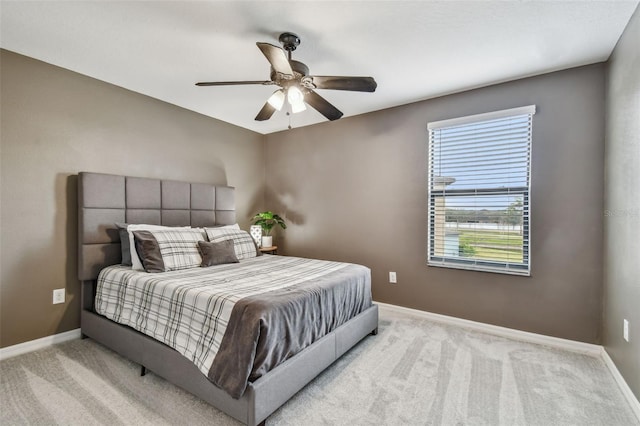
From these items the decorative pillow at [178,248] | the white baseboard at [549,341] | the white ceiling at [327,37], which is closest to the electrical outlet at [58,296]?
the decorative pillow at [178,248]

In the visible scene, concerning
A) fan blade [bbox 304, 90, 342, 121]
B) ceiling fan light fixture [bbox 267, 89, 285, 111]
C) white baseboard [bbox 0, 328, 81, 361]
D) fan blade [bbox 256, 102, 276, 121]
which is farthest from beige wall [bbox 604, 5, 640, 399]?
white baseboard [bbox 0, 328, 81, 361]

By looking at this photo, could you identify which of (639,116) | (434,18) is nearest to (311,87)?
(434,18)

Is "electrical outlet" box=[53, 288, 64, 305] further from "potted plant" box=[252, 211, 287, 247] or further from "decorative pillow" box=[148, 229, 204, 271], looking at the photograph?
"potted plant" box=[252, 211, 287, 247]

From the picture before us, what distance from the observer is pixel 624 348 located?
2.01 meters

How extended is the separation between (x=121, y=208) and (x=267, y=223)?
1.96 meters

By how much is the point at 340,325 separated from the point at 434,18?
236 centimetres

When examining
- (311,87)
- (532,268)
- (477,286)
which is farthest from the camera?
(477,286)

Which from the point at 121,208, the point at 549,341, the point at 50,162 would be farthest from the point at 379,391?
the point at 50,162

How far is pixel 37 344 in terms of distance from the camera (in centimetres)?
255

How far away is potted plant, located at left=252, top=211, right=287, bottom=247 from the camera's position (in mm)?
4336

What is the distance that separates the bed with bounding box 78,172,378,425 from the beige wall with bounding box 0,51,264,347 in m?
0.18

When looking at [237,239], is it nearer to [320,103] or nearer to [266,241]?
[266,241]

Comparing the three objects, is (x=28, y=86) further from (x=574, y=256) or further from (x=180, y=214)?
(x=574, y=256)

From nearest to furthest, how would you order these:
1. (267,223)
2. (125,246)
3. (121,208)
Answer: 1. (125,246)
2. (121,208)
3. (267,223)
